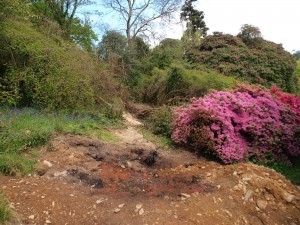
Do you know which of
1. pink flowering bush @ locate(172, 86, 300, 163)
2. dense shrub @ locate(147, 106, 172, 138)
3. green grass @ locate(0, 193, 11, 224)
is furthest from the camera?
dense shrub @ locate(147, 106, 172, 138)

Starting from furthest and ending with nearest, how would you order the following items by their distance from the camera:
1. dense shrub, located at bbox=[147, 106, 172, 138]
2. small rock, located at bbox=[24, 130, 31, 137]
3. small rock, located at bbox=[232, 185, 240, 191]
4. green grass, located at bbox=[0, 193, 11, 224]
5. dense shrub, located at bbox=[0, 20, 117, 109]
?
dense shrub, located at bbox=[147, 106, 172, 138] → dense shrub, located at bbox=[0, 20, 117, 109] → small rock, located at bbox=[24, 130, 31, 137] → small rock, located at bbox=[232, 185, 240, 191] → green grass, located at bbox=[0, 193, 11, 224]

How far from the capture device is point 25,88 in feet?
24.8

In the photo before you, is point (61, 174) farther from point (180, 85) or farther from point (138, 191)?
point (180, 85)

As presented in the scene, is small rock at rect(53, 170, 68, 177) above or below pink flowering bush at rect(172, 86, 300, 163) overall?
below

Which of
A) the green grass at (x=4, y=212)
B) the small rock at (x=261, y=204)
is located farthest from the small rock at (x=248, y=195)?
the green grass at (x=4, y=212)

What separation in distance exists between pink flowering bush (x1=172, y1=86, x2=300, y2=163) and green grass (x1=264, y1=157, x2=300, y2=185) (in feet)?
0.62

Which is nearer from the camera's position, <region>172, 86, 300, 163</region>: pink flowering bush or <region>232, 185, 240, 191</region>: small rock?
<region>232, 185, 240, 191</region>: small rock

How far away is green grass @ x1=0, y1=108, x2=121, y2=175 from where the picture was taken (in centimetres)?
415

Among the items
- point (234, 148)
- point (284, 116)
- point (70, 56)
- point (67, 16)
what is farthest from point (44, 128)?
point (67, 16)

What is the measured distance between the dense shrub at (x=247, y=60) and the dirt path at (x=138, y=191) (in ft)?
32.7

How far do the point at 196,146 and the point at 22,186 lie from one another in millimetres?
3876

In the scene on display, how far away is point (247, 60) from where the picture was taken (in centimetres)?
1462

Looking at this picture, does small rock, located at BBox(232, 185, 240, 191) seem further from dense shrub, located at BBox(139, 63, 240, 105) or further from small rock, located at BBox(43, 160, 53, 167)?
dense shrub, located at BBox(139, 63, 240, 105)

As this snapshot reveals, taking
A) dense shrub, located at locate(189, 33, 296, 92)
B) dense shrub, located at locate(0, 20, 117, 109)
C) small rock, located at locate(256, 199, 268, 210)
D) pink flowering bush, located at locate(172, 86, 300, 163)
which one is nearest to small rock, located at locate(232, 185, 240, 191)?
small rock, located at locate(256, 199, 268, 210)
